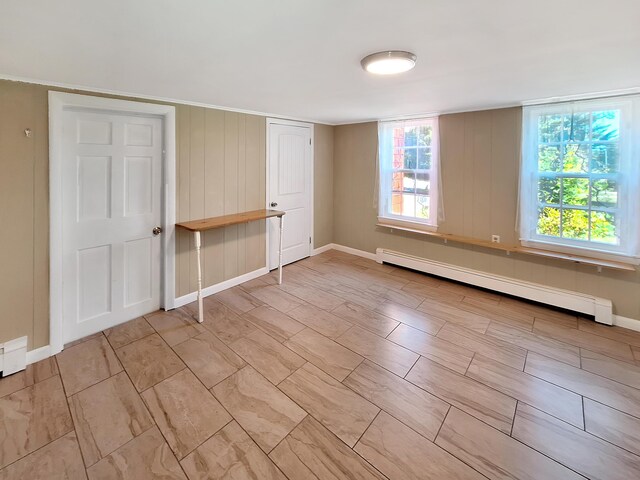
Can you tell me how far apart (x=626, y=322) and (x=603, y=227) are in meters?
0.94

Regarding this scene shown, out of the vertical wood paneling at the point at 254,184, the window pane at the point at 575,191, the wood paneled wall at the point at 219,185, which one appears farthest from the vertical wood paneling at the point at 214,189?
the window pane at the point at 575,191

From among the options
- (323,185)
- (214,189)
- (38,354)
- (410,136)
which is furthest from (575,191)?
(38,354)

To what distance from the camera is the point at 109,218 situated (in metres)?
2.74

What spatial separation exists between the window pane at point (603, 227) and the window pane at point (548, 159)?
596 mm

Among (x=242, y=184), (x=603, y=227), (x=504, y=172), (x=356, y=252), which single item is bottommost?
(x=356, y=252)

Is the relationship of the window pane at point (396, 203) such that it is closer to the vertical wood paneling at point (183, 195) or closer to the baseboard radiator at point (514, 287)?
the baseboard radiator at point (514, 287)

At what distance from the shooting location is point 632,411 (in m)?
1.89

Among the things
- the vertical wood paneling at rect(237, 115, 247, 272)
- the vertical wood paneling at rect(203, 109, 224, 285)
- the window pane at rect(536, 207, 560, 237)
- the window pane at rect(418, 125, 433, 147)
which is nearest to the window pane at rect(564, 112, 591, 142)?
the window pane at rect(536, 207, 560, 237)

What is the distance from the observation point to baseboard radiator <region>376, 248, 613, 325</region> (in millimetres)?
2963

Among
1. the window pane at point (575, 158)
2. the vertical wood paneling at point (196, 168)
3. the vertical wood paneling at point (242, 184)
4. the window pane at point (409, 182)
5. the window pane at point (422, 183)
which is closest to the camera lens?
the window pane at point (575, 158)

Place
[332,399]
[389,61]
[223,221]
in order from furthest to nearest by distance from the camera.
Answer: [223,221]
[332,399]
[389,61]

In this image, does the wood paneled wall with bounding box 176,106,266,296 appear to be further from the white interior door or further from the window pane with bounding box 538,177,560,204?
the window pane with bounding box 538,177,560,204

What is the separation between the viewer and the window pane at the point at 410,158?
4.26 meters

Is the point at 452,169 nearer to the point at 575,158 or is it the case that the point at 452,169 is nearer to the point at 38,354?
the point at 575,158
